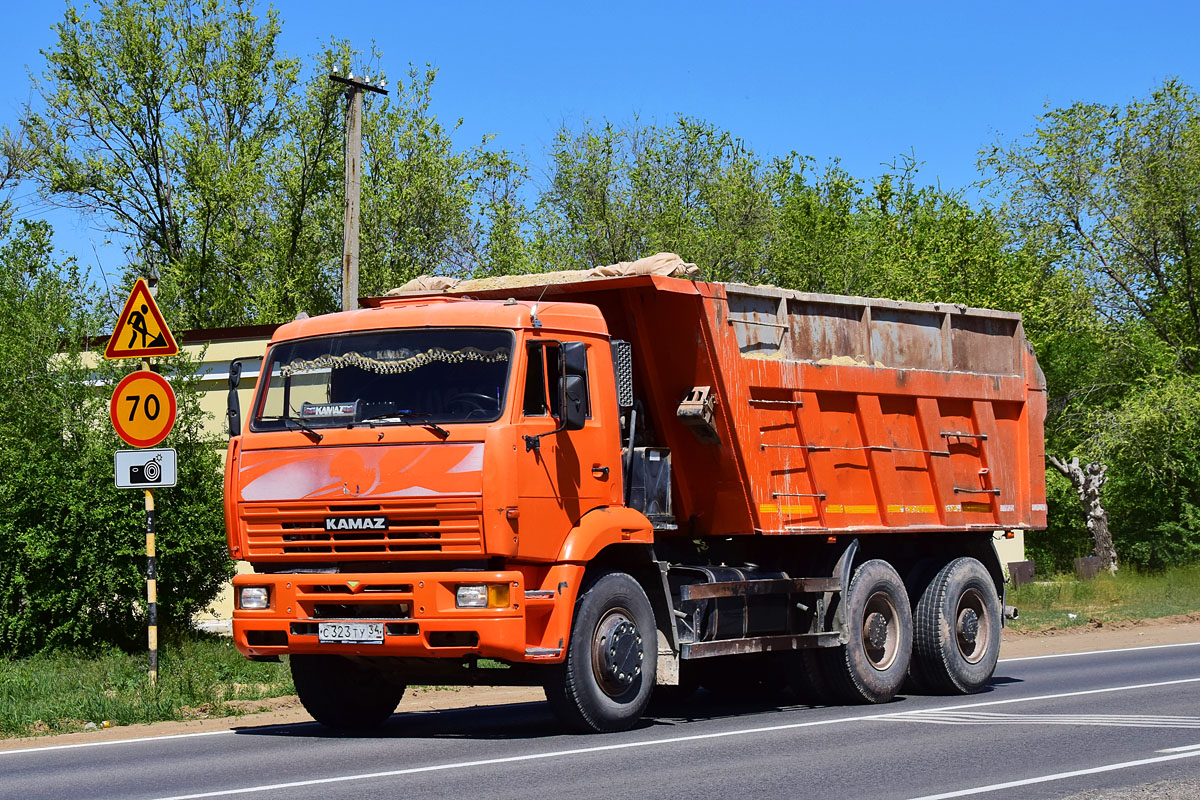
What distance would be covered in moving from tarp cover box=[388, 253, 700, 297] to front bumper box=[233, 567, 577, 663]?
279cm

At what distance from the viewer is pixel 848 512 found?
1377 centimetres

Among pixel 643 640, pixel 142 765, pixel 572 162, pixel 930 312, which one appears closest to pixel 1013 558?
pixel 572 162

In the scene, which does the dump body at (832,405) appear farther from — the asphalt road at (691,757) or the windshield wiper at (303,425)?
the windshield wiper at (303,425)

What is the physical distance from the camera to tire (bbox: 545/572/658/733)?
10.7 m

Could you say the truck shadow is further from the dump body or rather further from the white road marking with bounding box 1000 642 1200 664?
the white road marking with bounding box 1000 642 1200 664

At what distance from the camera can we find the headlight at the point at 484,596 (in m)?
10.3

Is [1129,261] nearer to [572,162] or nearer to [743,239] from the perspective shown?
[743,239]

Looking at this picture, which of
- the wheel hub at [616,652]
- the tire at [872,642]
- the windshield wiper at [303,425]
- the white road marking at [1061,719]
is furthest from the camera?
the tire at [872,642]

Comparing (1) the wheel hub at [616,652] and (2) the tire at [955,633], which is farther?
(2) the tire at [955,633]

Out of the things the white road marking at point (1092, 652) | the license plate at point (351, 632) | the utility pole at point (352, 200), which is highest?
the utility pole at point (352, 200)

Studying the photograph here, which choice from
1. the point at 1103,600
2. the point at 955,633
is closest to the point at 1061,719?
the point at 955,633

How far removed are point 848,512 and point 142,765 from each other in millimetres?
6606

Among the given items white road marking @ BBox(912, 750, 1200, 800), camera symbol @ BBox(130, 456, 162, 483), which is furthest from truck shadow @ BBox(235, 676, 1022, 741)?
white road marking @ BBox(912, 750, 1200, 800)

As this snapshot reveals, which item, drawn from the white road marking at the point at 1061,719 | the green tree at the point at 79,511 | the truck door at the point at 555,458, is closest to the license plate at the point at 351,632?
the truck door at the point at 555,458
